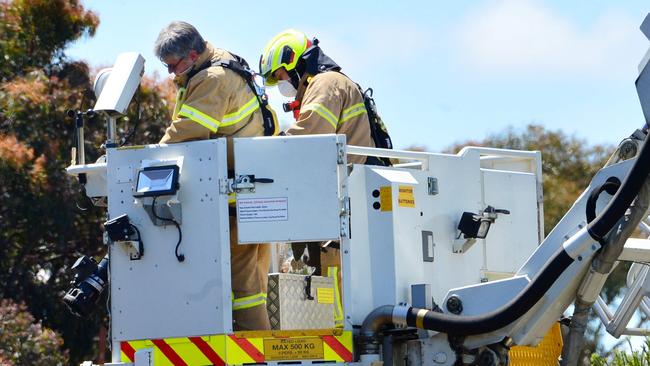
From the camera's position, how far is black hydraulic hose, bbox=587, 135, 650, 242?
712 centimetres

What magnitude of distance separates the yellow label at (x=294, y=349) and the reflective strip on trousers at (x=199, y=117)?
4.58 feet

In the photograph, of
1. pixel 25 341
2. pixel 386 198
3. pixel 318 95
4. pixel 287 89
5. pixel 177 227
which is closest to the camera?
pixel 177 227

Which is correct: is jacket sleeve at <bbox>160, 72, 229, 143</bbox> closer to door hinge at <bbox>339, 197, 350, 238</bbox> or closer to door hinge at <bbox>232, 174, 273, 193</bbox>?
door hinge at <bbox>232, 174, 273, 193</bbox>

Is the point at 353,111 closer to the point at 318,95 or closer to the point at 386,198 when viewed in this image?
the point at 318,95

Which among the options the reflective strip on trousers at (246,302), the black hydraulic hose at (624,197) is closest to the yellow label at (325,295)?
the reflective strip on trousers at (246,302)

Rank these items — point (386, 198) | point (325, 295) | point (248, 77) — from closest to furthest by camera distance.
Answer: point (386, 198), point (248, 77), point (325, 295)

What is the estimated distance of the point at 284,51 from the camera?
9.66 m

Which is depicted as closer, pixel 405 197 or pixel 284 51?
pixel 405 197

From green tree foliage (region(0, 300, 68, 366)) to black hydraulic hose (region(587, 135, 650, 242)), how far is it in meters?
9.24

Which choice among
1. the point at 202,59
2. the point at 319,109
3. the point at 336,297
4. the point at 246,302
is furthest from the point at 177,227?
the point at 319,109

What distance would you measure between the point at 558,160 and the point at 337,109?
16.8m

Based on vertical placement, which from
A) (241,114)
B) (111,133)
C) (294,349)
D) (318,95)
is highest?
(318,95)

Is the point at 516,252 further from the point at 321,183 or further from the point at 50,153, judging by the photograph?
the point at 50,153

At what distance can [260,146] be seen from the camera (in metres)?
7.83
